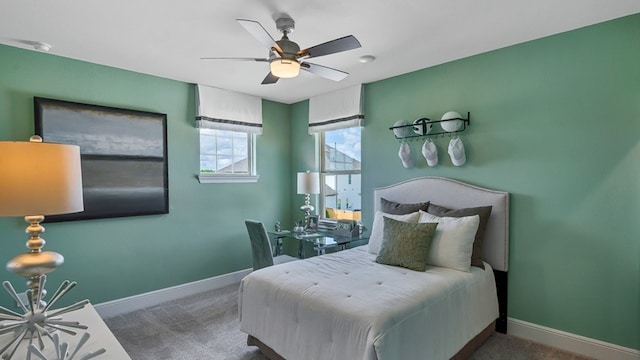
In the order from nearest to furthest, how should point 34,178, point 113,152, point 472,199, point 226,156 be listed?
point 34,178, point 472,199, point 113,152, point 226,156

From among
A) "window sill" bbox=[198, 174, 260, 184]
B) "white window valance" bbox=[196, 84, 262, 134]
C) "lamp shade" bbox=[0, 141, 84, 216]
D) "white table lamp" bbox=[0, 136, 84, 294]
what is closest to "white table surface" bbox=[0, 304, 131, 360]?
"white table lamp" bbox=[0, 136, 84, 294]

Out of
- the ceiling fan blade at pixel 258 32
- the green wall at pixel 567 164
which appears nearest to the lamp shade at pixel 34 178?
the ceiling fan blade at pixel 258 32

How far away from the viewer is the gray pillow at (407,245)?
8.31 feet

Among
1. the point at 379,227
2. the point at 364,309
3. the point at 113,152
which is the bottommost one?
the point at 364,309

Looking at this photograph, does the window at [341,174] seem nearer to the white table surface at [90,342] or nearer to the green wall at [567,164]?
the green wall at [567,164]

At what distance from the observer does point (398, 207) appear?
10.8ft

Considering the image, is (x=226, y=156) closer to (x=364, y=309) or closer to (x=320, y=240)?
(x=320, y=240)

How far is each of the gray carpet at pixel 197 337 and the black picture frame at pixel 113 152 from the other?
1.05m

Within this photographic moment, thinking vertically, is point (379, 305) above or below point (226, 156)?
below

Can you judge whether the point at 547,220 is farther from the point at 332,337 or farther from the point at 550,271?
the point at 332,337

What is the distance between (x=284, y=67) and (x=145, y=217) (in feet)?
7.93

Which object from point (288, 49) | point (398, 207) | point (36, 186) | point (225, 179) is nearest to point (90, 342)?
point (36, 186)

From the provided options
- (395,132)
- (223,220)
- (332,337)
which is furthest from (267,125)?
(332,337)

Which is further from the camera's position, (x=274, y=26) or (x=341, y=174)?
(x=341, y=174)
